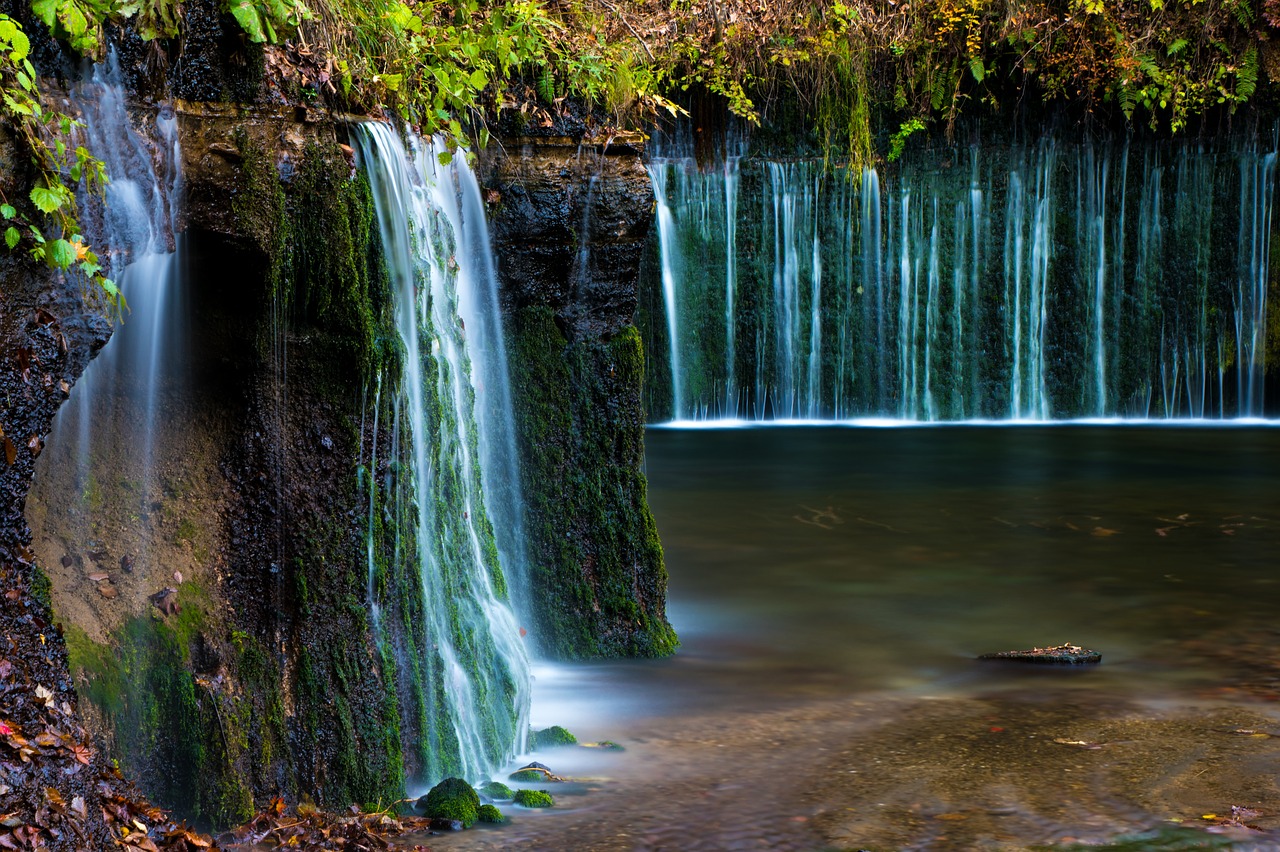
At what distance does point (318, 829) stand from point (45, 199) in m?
2.04

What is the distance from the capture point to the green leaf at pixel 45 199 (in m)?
3.61

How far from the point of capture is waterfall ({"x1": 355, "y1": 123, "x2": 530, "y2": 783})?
16.9ft

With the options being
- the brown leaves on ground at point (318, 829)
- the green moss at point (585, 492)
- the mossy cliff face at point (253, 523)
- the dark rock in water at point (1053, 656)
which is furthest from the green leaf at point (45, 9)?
the dark rock in water at point (1053, 656)

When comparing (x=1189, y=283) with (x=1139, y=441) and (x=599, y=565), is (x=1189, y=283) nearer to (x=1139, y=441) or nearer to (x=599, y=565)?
(x=1139, y=441)

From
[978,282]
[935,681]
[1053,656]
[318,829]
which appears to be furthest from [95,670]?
[978,282]

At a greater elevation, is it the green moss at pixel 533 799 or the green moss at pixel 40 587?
the green moss at pixel 40 587

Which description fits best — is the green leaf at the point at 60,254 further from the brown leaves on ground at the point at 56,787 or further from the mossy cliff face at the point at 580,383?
the mossy cliff face at the point at 580,383

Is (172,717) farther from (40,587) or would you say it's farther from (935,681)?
(935,681)

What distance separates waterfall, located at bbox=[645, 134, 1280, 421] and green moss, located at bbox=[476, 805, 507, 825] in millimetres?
13216

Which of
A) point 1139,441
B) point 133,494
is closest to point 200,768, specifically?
point 133,494

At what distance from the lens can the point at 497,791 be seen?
16.4ft

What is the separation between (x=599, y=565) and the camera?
22.0 feet

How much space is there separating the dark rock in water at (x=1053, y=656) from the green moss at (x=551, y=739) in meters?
2.37

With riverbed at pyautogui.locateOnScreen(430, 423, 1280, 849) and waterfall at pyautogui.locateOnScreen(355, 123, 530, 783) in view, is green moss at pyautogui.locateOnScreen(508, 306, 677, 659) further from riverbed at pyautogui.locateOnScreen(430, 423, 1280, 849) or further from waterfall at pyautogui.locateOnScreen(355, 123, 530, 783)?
waterfall at pyautogui.locateOnScreen(355, 123, 530, 783)
